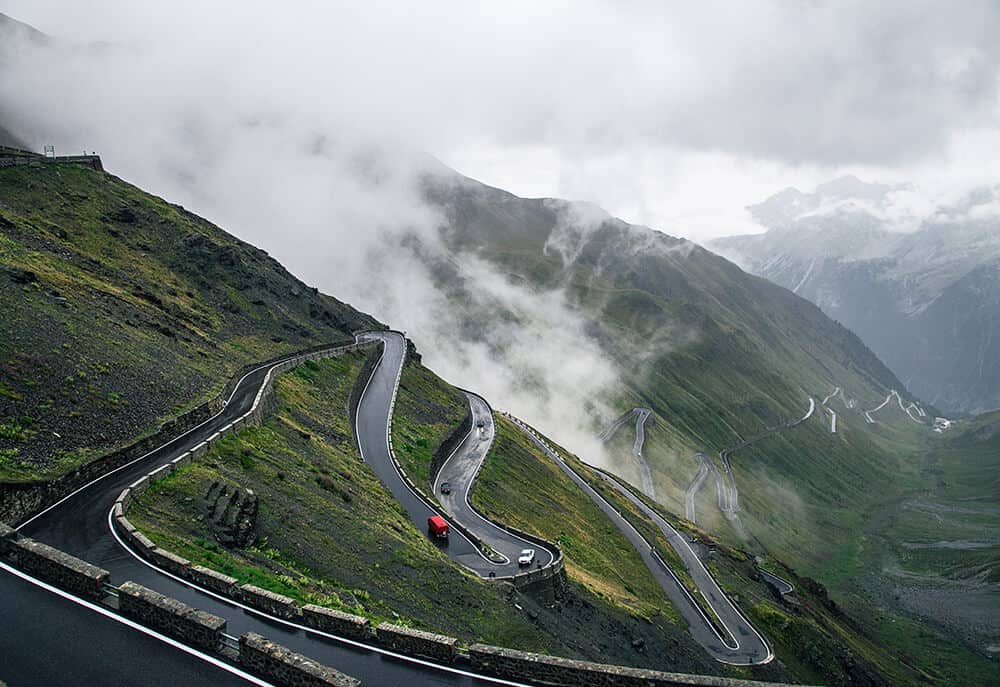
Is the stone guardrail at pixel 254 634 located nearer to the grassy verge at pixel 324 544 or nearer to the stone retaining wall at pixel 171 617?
the stone retaining wall at pixel 171 617

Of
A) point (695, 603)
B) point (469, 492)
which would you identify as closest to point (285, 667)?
point (469, 492)

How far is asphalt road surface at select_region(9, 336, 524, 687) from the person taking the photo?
16.3 metres

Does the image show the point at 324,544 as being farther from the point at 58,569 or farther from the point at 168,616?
the point at 168,616

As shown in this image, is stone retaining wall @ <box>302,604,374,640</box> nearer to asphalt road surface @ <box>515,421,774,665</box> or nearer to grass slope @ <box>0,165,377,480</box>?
grass slope @ <box>0,165,377,480</box>

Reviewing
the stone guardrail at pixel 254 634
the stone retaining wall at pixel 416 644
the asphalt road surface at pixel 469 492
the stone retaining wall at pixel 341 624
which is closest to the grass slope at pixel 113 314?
the stone guardrail at pixel 254 634

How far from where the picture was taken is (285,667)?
15469mm

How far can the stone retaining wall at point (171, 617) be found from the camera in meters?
16.6

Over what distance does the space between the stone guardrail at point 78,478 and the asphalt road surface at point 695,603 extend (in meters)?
48.2

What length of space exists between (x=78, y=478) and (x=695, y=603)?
200 ft

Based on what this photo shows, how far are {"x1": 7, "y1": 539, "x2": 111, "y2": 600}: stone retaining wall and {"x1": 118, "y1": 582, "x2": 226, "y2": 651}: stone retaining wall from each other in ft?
4.01

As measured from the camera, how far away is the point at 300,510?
107 ft

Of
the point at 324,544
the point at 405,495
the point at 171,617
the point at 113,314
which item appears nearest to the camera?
the point at 171,617

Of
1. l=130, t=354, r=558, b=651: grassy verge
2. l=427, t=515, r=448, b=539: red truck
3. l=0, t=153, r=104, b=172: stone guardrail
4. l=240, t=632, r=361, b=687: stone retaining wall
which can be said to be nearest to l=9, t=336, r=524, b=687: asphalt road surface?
l=240, t=632, r=361, b=687: stone retaining wall

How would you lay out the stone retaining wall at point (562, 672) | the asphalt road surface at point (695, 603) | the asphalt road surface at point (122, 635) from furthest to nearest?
the asphalt road surface at point (695, 603) < the stone retaining wall at point (562, 672) < the asphalt road surface at point (122, 635)
